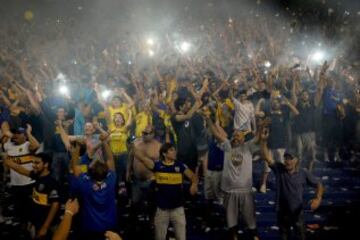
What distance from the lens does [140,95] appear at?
11164 mm

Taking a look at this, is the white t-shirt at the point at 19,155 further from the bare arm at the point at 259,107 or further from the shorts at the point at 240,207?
the bare arm at the point at 259,107

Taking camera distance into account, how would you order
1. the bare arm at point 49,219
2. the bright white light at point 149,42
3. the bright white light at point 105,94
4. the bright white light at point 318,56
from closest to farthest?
the bare arm at point 49,219 → the bright white light at point 105,94 → the bright white light at point 318,56 → the bright white light at point 149,42

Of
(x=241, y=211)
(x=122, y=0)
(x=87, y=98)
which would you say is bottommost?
(x=241, y=211)

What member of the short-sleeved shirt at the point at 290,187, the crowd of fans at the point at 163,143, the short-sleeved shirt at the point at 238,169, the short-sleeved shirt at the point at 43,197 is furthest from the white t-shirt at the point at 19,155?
the short-sleeved shirt at the point at 290,187

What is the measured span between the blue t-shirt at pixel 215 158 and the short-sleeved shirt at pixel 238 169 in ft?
4.48

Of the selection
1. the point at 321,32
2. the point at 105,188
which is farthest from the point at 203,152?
the point at 321,32

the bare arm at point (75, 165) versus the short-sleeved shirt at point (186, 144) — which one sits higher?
the short-sleeved shirt at point (186, 144)

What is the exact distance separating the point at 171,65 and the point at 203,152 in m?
8.15

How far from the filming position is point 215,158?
26.5 feet

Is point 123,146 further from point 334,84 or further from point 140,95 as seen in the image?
point 334,84

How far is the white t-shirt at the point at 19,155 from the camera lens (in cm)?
698

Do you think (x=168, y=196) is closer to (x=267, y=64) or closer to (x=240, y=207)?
(x=240, y=207)

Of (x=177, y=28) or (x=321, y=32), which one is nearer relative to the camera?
(x=321, y=32)

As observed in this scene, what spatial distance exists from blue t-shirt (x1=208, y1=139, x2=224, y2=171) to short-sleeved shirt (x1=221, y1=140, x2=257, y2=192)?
53.7 inches
